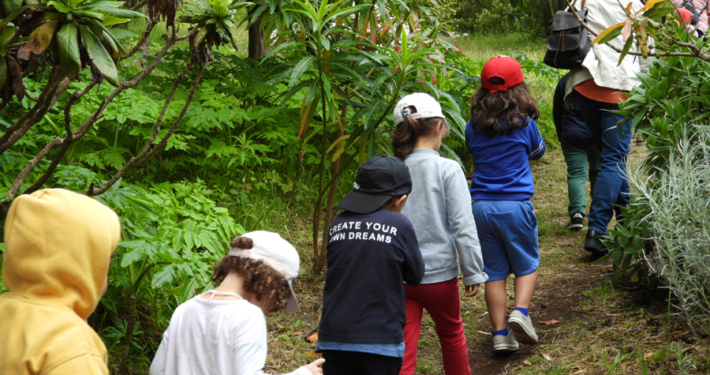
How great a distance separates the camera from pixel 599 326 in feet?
12.4

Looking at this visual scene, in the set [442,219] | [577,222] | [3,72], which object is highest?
[3,72]

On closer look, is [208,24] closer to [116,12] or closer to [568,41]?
[116,12]

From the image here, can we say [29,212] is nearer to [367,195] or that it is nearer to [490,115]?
[367,195]

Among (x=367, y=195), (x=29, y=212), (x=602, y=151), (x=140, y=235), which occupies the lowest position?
(x=602, y=151)

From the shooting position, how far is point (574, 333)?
3.77 meters

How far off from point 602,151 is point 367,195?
9.46 ft

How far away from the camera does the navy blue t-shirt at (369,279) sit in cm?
251

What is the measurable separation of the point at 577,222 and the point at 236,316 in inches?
171

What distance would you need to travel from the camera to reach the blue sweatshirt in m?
3.66

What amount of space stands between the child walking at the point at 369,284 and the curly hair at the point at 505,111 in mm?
1230

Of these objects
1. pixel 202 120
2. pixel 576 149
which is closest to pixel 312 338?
pixel 202 120

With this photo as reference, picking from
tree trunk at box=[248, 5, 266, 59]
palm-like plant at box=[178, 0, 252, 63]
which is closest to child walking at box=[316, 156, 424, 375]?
palm-like plant at box=[178, 0, 252, 63]

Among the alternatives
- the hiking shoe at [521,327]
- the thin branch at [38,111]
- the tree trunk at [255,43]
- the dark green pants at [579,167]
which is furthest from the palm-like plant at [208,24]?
the tree trunk at [255,43]

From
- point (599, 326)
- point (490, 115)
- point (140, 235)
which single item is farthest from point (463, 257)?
point (140, 235)
